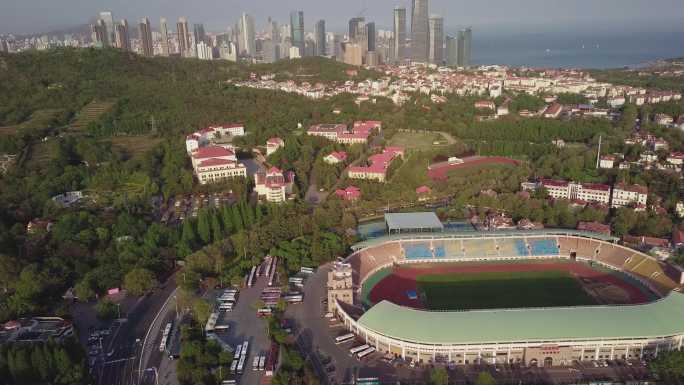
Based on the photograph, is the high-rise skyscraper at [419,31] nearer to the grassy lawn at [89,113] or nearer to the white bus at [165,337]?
the grassy lawn at [89,113]

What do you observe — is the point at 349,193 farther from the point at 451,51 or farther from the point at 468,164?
the point at 451,51

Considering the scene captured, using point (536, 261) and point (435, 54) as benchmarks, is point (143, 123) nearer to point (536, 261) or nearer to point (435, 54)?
point (536, 261)

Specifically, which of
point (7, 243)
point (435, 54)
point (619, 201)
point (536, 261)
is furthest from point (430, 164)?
point (435, 54)

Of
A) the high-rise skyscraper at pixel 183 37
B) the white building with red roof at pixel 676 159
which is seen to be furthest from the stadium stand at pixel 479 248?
the high-rise skyscraper at pixel 183 37

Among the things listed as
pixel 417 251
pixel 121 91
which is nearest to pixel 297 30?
pixel 121 91

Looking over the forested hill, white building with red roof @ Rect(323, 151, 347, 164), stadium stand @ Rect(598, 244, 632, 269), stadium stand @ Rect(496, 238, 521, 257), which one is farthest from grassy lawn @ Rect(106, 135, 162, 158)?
stadium stand @ Rect(598, 244, 632, 269)
